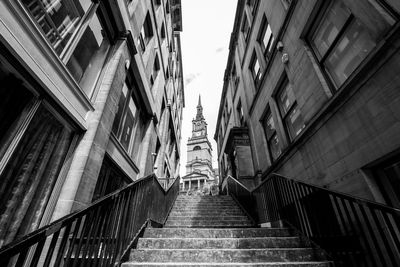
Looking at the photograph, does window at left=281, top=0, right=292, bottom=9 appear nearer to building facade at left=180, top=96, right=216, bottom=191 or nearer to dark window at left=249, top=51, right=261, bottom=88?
dark window at left=249, top=51, right=261, bottom=88

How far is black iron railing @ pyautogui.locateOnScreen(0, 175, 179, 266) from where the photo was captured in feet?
5.54

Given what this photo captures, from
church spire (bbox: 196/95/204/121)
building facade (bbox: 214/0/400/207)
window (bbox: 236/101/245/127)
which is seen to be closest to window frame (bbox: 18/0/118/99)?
building facade (bbox: 214/0/400/207)

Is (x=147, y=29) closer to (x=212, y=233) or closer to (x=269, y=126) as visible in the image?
(x=269, y=126)

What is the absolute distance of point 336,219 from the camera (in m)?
3.74

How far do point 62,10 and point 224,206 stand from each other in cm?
880

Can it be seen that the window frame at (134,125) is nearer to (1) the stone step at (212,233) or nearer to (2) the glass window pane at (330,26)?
(1) the stone step at (212,233)

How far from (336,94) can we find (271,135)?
5.09 metres

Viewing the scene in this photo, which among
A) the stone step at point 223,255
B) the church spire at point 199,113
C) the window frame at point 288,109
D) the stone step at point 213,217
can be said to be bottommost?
the stone step at point 223,255

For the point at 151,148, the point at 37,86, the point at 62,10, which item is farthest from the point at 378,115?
the point at 151,148

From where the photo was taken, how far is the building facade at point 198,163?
51344 mm

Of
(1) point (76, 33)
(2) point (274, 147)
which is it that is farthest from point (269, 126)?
(1) point (76, 33)

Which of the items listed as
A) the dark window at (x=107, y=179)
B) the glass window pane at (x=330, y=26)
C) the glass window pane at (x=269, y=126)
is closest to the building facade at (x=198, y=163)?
the glass window pane at (x=269, y=126)

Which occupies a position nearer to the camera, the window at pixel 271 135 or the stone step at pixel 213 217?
the stone step at pixel 213 217

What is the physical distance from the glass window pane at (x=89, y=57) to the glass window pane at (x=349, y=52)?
700 centimetres
